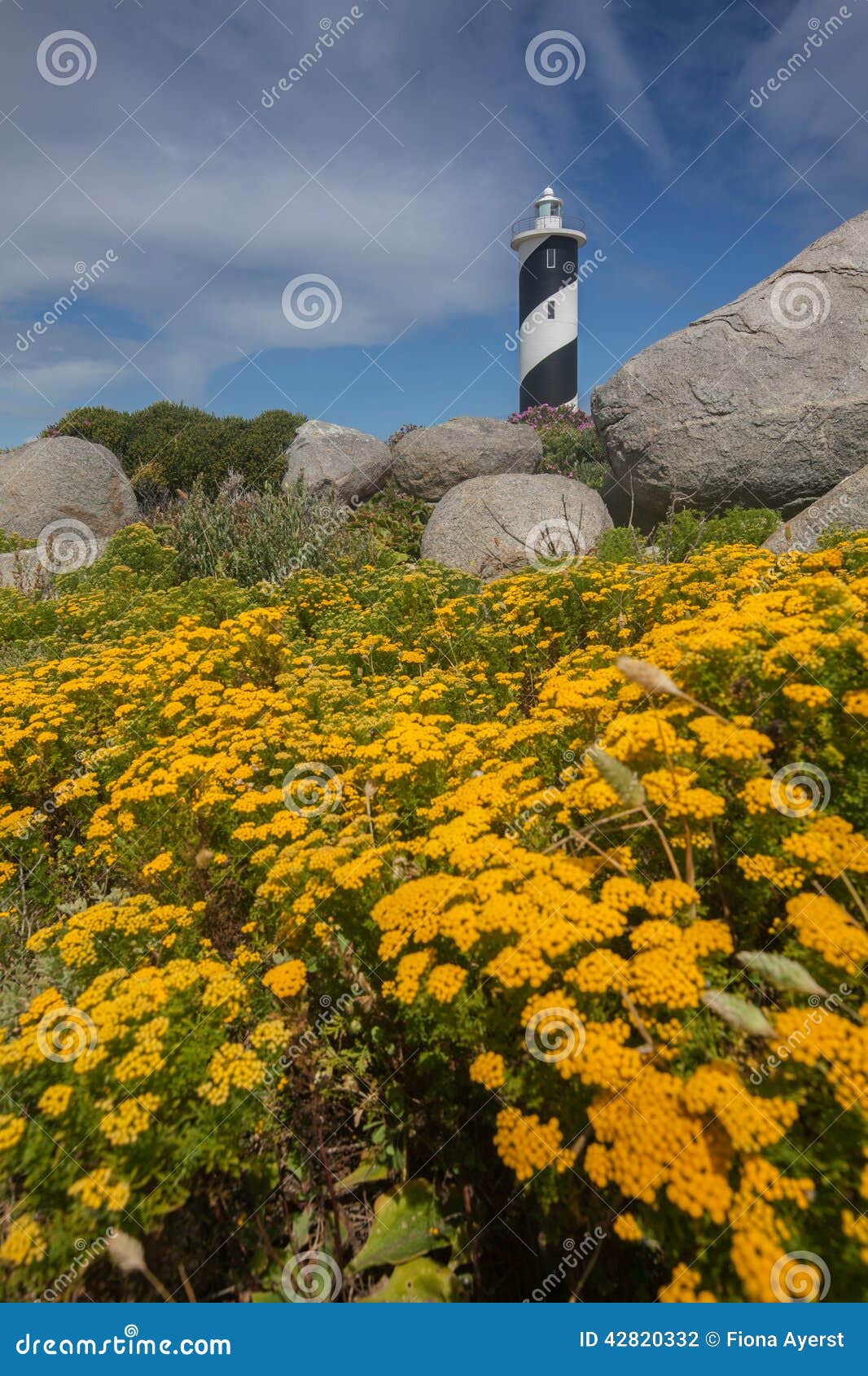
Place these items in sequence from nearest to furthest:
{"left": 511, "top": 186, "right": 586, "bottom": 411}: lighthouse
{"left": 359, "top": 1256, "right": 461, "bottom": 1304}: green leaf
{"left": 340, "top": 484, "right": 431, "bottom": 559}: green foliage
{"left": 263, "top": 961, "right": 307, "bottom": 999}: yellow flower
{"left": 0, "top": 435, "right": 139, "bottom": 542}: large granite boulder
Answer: {"left": 359, "top": 1256, "right": 461, "bottom": 1304}: green leaf
{"left": 263, "top": 961, "right": 307, "bottom": 999}: yellow flower
{"left": 340, "top": 484, "right": 431, "bottom": 559}: green foliage
{"left": 0, "top": 435, "right": 139, "bottom": 542}: large granite boulder
{"left": 511, "top": 186, "right": 586, "bottom": 411}: lighthouse

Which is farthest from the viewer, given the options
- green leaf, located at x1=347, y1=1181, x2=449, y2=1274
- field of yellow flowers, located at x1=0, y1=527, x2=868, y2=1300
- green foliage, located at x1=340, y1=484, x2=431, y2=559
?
green foliage, located at x1=340, y1=484, x2=431, y2=559

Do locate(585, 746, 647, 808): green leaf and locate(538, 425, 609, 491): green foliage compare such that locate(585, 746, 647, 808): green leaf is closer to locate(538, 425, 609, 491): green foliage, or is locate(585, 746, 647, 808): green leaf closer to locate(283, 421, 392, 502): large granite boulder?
locate(283, 421, 392, 502): large granite boulder

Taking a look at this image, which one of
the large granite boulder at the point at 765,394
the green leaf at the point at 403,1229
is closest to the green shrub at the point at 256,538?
the large granite boulder at the point at 765,394

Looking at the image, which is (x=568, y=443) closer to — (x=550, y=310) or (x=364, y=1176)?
(x=550, y=310)

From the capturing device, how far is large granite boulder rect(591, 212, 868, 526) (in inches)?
399

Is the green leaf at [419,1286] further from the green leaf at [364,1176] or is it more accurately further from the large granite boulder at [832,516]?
the large granite boulder at [832,516]

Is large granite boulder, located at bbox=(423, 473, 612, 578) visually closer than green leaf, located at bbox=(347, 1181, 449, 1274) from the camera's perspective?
No

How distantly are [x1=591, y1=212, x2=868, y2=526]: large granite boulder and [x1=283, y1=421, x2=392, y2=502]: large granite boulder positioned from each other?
7354mm

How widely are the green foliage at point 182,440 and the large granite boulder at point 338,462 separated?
1493 millimetres

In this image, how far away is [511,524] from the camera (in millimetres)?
11352

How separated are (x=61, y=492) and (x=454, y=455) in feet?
34.1

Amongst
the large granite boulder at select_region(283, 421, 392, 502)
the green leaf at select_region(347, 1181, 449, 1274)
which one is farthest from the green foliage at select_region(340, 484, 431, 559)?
the green leaf at select_region(347, 1181, 449, 1274)

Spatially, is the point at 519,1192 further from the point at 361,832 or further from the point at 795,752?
the point at 795,752

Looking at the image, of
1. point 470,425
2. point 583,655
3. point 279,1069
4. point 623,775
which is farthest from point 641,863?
point 470,425
